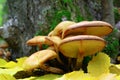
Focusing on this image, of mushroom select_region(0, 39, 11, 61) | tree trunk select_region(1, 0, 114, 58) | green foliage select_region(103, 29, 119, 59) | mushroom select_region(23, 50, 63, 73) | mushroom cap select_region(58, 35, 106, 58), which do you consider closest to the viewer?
mushroom cap select_region(58, 35, 106, 58)

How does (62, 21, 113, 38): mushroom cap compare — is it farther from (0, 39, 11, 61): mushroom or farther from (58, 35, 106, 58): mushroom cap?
(0, 39, 11, 61): mushroom

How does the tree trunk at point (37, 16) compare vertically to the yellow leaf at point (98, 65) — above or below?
above

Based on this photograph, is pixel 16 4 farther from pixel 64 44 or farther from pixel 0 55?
pixel 64 44

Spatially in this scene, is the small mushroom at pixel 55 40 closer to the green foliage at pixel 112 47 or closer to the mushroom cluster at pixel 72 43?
the mushroom cluster at pixel 72 43

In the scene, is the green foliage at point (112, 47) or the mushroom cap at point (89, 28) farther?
the green foliage at point (112, 47)

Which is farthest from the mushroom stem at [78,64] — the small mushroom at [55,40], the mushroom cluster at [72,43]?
the small mushroom at [55,40]

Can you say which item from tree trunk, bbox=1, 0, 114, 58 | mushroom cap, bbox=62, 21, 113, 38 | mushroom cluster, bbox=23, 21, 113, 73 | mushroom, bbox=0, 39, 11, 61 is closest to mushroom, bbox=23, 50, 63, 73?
mushroom cluster, bbox=23, 21, 113, 73

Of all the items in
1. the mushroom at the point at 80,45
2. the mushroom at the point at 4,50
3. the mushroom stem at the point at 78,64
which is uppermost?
the mushroom at the point at 80,45
